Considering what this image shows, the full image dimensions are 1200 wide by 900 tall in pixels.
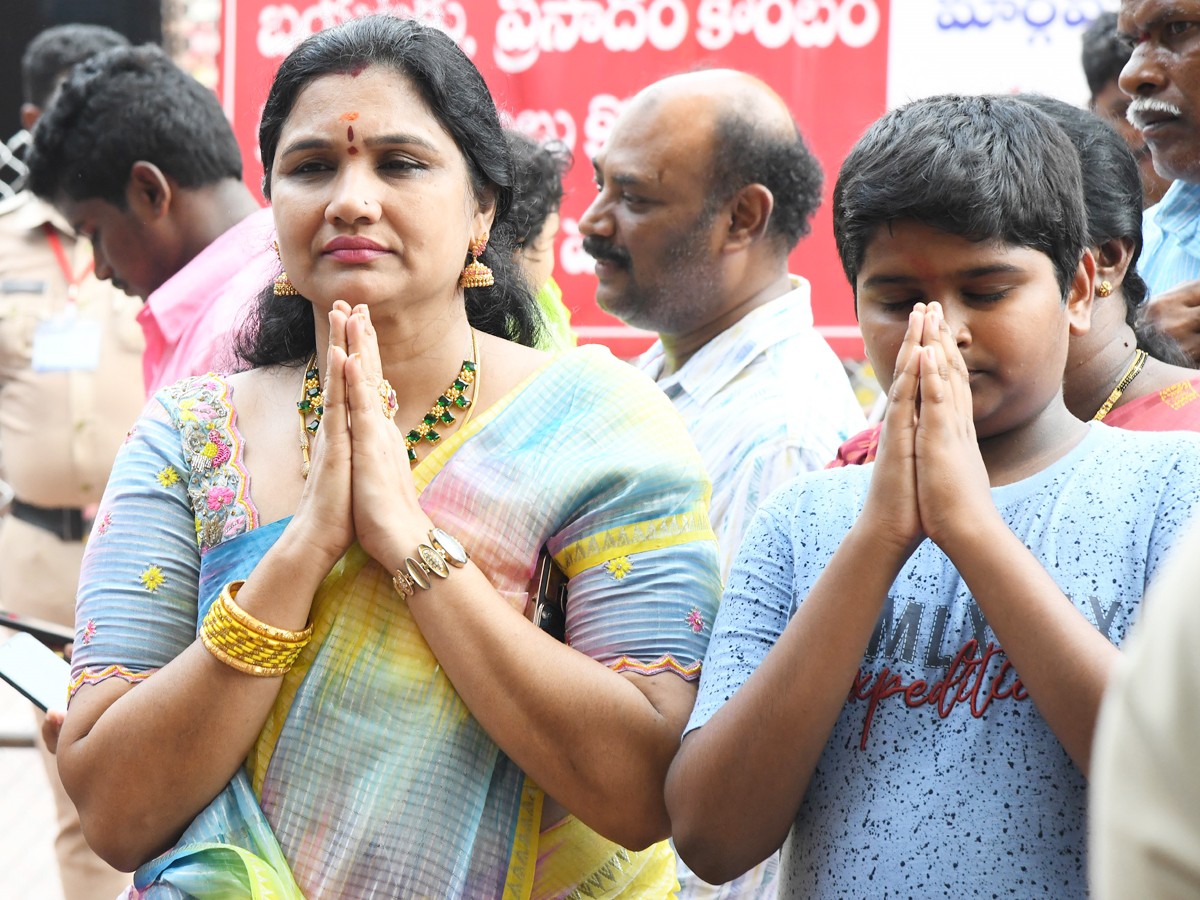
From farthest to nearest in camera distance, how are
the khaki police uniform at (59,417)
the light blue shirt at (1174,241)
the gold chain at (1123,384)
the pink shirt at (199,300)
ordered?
the khaki police uniform at (59,417) < the pink shirt at (199,300) < the light blue shirt at (1174,241) < the gold chain at (1123,384)

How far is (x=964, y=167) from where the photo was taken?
1896 millimetres

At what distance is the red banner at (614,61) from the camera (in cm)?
476

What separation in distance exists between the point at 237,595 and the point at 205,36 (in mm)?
4450

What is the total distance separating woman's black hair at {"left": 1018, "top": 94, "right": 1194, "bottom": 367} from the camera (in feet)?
7.21

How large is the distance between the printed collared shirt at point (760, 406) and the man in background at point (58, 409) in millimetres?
2421

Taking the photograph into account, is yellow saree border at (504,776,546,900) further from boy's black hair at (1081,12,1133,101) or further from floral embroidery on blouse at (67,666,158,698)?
boy's black hair at (1081,12,1133,101)

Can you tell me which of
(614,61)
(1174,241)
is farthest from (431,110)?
(614,61)

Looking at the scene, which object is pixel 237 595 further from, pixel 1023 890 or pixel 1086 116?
pixel 1086 116

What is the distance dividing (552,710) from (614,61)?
3.51m

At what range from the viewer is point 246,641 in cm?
188

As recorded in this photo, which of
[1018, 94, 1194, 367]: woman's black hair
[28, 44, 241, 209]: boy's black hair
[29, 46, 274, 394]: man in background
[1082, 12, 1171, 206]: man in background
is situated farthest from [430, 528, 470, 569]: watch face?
[1082, 12, 1171, 206]: man in background

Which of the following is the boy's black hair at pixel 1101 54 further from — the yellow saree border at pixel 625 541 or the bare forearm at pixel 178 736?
the bare forearm at pixel 178 736

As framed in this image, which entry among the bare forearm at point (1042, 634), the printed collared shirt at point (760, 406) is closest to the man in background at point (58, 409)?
the printed collared shirt at point (760, 406)

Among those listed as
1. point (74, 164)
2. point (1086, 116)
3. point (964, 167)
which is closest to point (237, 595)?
point (964, 167)
